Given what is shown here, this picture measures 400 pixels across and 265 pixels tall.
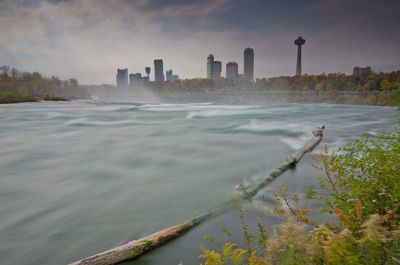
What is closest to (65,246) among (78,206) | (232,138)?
(78,206)

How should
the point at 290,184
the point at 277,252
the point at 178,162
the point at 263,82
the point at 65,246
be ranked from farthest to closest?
the point at 263,82 < the point at 178,162 < the point at 290,184 < the point at 65,246 < the point at 277,252

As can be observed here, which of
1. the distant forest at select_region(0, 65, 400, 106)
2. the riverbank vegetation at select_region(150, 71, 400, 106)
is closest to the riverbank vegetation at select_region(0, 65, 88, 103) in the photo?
the distant forest at select_region(0, 65, 400, 106)

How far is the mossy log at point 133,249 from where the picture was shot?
3.71 metres

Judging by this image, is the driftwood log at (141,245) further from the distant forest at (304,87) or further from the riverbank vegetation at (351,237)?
the distant forest at (304,87)

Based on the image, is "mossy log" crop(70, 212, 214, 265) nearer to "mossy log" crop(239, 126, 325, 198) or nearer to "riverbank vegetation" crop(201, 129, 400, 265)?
"riverbank vegetation" crop(201, 129, 400, 265)

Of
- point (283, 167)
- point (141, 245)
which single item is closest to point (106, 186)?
point (141, 245)

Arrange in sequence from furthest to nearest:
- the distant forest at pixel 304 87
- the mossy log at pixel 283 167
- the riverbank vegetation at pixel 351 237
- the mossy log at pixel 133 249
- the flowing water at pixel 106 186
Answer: the distant forest at pixel 304 87, the mossy log at pixel 283 167, the flowing water at pixel 106 186, the mossy log at pixel 133 249, the riverbank vegetation at pixel 351 237

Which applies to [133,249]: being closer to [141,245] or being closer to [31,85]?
[141,245]

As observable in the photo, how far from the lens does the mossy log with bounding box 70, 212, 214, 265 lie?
371 centimetres

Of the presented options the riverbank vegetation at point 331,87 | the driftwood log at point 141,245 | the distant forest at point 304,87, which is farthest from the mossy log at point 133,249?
the riverbank vegetation at point 331,87

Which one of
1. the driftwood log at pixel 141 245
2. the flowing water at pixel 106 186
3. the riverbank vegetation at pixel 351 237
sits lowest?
the flowing water at pixel 106 186

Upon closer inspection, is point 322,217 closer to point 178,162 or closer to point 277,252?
point 277,252

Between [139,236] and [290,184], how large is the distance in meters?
4.34

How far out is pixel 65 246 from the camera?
4.62m
